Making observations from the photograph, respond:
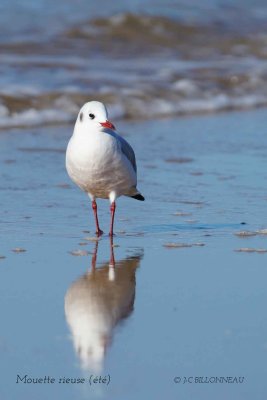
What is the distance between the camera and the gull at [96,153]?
5.53 metres

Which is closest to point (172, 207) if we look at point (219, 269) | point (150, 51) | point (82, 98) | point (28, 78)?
point (219, 269)

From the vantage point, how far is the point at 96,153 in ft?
18.1

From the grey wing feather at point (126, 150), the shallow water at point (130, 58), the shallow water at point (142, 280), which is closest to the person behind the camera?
the shallow water at point (142, 280)

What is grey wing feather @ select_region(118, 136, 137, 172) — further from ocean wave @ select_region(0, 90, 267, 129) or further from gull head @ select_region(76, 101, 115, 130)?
ocean wave @ select_region(0, 90, 267, 129)

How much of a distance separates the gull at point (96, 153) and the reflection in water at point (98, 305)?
0.53 m

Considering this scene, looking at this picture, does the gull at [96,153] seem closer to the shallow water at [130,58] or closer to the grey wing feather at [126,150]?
the grey wing feather at [126,150]

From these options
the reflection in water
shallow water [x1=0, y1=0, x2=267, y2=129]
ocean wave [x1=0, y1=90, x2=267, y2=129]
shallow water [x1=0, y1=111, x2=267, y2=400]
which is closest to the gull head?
shallow water [x1=0, y1=111, x2=267, y2=400]

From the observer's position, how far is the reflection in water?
12.5ft

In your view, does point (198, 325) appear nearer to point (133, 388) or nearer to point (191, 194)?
point (133, 388)

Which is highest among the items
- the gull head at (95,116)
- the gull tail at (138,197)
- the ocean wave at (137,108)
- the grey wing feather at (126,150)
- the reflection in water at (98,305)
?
the gull head at (95,116)

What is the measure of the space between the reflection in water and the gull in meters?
0.53

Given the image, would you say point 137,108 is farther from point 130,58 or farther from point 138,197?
point 138,197

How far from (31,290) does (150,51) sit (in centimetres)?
965

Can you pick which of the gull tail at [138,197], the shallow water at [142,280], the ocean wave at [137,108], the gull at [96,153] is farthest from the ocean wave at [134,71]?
the gull at [96,153]
